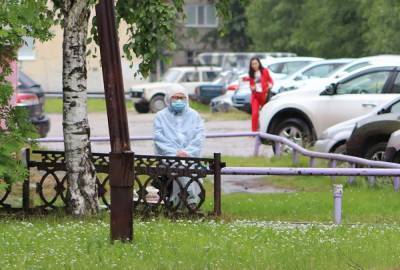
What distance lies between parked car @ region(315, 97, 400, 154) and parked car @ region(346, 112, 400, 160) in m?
0.46

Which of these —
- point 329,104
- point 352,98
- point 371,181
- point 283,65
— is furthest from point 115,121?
point 283,65

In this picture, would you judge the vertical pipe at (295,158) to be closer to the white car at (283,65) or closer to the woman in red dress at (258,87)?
the woman in red dress at (258,87)

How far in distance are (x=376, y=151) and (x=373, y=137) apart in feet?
0.73

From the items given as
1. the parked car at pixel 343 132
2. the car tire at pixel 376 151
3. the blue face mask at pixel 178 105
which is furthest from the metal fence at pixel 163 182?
the parked car at pixel 343 132

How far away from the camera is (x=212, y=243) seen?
8406 millimetres

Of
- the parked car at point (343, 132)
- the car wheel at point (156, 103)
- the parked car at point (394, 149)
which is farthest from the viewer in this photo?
the car wheel at point (156, 103)

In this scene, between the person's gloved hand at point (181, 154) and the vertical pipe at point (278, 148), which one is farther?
the vertical pipe at point (278, 148)

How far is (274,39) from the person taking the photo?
200ft

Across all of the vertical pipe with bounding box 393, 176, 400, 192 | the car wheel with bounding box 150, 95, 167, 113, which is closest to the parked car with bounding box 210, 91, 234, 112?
the car wheel with bounding box 150, 95, 167, 113

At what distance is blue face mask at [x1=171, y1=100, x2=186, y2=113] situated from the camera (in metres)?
12.1

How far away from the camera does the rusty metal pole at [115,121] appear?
26.9ft

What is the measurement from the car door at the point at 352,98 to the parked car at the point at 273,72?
11108 millimetres

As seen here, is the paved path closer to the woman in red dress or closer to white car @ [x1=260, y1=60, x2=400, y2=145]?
white car @ [x1=260, y1=60, x2=400, y2=145]

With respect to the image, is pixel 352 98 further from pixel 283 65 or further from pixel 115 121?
pixel 283 65
